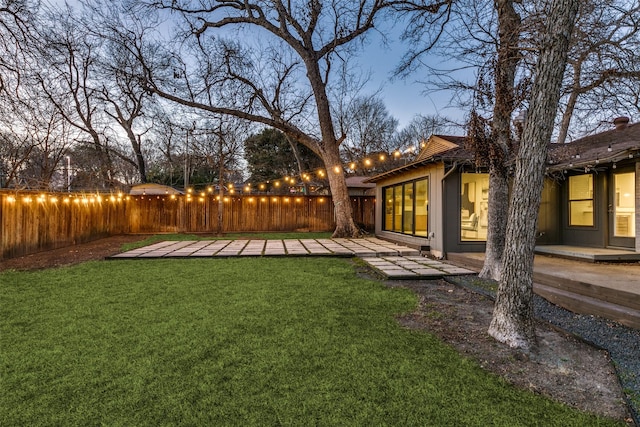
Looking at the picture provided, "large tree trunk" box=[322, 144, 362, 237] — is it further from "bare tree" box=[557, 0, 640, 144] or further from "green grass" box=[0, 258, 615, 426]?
"green grass" box=[0, 258, 615, 426]

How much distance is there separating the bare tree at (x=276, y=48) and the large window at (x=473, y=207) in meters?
4.47

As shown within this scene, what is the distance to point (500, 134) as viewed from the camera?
4.38m

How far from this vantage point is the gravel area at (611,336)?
199 centimetres

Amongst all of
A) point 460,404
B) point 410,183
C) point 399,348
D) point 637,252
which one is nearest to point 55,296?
point 399,348

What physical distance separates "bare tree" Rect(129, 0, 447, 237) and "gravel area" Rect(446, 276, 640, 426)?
7.56m

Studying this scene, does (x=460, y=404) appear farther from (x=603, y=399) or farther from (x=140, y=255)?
(x=140, y=255)

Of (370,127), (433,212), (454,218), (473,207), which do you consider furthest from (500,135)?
(370,127)

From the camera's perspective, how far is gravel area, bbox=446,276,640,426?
1.99m

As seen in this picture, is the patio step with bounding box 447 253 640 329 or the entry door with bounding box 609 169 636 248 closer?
the patio step with bounding box 447 253 640 329

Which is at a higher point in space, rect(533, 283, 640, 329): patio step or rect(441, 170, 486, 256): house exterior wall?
rect(441, 170, 486, 256): house exterior wall

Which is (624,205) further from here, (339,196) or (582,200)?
(339,196)

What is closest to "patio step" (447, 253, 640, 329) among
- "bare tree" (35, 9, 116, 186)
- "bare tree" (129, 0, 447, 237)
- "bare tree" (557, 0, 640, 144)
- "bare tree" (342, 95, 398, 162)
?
"bare tree" (557, 0, 640, 144)

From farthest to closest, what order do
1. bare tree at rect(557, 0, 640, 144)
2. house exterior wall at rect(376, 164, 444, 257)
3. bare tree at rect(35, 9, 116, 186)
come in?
1. bare tree at rect(35, 9, 116, 186)
2. house exterior wall at rect(376, 164, 444, 257)
3. bare tree at rect(557, 0, 640, 144)

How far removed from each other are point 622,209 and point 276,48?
1133 centimetres
